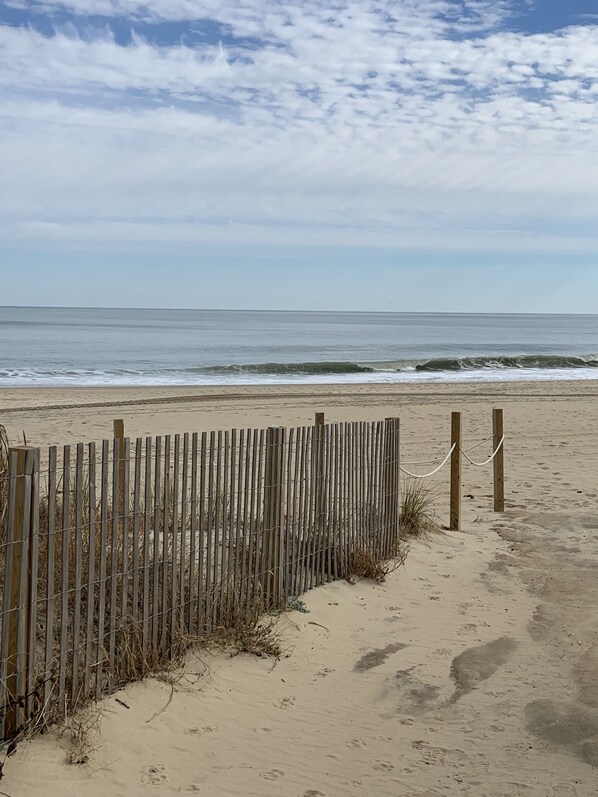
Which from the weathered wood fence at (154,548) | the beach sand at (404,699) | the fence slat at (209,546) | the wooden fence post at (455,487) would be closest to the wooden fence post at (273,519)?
the weathered wood fence at (154,548)

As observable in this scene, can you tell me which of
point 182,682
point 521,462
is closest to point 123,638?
point 182,682

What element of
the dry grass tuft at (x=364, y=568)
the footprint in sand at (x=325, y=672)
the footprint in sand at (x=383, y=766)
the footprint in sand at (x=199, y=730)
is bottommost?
the footprint in sand at (x=383, y=766)

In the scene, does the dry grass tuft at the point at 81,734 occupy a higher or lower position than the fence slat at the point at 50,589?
lower

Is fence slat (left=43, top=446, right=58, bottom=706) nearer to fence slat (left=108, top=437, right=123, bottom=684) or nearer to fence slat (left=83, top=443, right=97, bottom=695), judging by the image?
fence slat (left=83, top=443, right=97, bottom=695)

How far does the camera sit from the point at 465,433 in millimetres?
18516

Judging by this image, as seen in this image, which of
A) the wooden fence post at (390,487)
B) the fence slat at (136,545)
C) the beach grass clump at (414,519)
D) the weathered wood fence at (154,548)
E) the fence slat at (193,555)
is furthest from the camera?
the beach grass clump at (414,519)

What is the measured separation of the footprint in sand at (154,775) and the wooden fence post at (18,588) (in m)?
0.64

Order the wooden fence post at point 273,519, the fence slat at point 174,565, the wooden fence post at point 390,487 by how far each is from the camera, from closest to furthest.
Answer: the fence slat at point 174,565 < the wooden fence post at point 273,519 < the wooden fence post at point 390,487

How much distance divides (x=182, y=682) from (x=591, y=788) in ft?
7.40

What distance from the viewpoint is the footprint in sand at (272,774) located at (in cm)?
420

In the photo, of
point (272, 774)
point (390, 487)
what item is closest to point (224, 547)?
point (272, 774)

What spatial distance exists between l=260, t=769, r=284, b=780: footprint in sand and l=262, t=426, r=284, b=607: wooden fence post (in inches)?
77.0

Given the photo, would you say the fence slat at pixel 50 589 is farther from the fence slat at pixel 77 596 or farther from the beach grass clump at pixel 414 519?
the beach grass clump at pixel 414 519

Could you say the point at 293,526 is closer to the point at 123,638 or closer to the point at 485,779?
the point at 123,638
